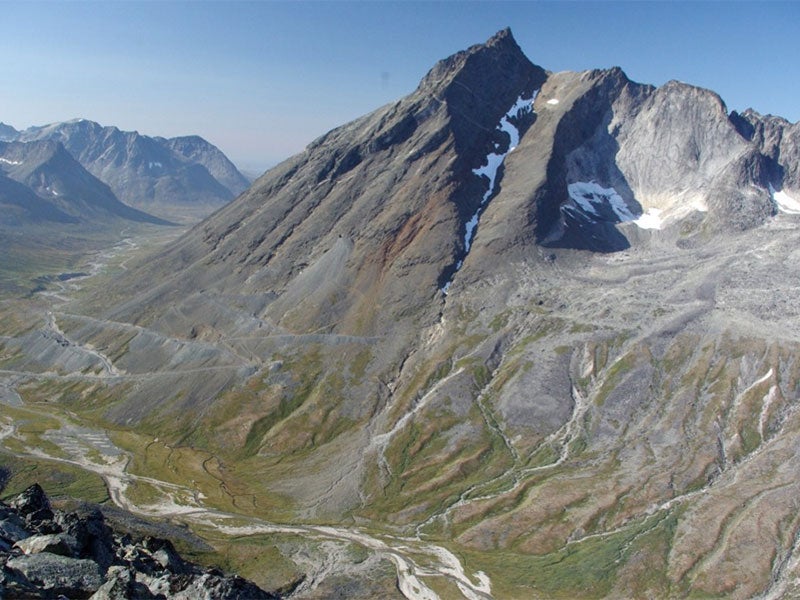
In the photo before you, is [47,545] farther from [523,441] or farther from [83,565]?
[523,441]

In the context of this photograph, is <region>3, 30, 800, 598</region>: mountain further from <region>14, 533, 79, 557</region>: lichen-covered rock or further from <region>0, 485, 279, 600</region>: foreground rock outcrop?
<region>14, 533, 79, 557</region>: lichen-covered rock

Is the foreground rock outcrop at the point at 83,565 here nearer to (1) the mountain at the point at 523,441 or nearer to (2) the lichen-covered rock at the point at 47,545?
(2) the lichen-covered rock at the point at 47,545

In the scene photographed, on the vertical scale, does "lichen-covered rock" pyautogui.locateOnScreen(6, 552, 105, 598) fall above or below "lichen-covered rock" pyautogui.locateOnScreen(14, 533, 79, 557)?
above

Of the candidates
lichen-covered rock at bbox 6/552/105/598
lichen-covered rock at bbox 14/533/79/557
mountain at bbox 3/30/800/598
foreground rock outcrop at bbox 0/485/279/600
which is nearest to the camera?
lichen-covered rock at bbox 6/552/105/598

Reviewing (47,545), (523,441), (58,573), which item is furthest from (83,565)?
(523,441)

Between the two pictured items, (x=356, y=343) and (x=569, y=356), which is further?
(x=356, y=343)

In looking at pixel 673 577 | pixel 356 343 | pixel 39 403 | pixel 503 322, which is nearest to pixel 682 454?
pixel 673 577

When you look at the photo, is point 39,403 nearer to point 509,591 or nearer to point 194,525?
point 194,525

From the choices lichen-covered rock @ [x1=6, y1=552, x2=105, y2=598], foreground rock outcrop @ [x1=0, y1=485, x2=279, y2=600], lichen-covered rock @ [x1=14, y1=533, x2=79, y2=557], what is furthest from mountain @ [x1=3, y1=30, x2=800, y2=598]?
lichen-covered rock @ [x1=6, y1=552, x2=105, y2=598]

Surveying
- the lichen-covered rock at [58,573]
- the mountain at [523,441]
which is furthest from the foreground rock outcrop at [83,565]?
the mountain at [523,441]
